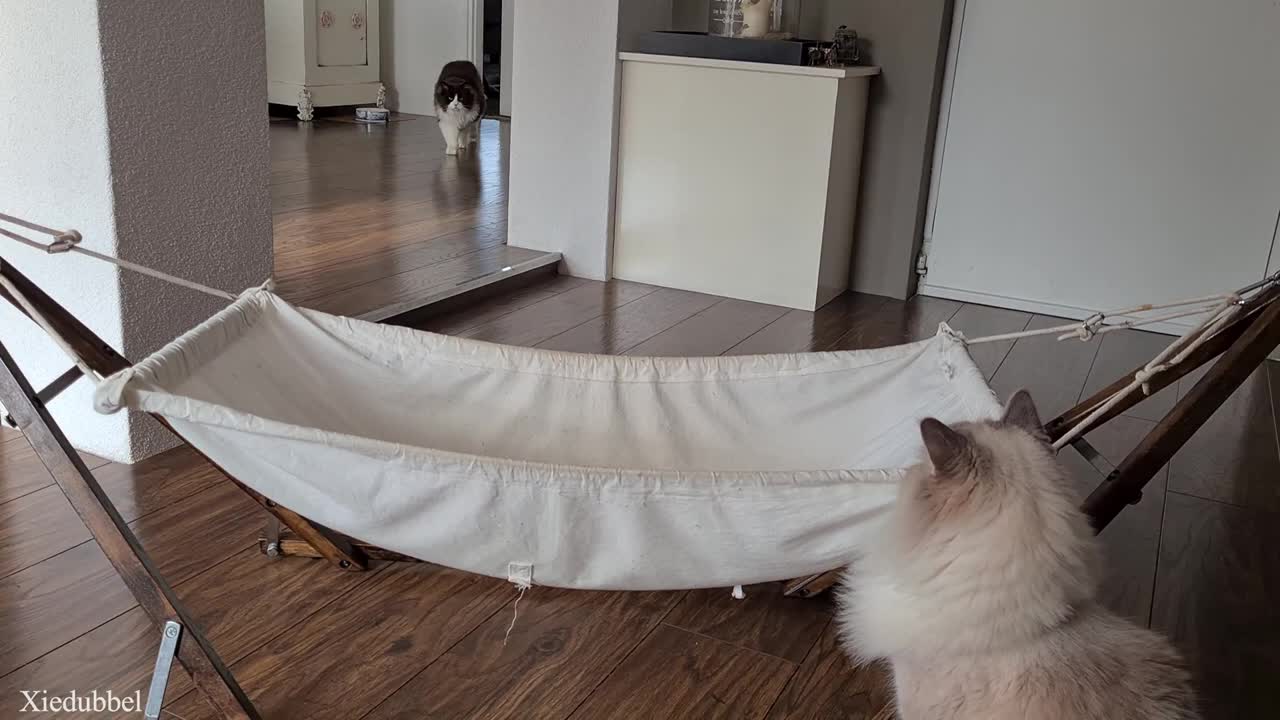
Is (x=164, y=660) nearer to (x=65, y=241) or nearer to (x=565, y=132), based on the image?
(x=65, y=241)

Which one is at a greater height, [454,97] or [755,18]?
[755,18]

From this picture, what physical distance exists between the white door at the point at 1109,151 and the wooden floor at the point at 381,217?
5.09 ft

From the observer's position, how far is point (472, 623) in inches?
65.9

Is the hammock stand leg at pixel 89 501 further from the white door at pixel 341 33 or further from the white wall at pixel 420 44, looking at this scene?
the white wall at pixel 420 44

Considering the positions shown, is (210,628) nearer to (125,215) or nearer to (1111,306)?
(125,215)

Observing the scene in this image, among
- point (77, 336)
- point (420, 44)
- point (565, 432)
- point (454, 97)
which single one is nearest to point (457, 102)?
point (454, 97)

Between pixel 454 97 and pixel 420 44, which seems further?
pixel 420 44

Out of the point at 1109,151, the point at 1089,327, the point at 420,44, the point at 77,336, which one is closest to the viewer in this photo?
the point at 77,336

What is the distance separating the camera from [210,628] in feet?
5.28

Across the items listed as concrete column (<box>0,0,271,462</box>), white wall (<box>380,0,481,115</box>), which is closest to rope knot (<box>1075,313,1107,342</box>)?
concrete column (<box>0,0,271,462</box>)

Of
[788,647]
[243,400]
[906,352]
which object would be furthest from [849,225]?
[243,400]

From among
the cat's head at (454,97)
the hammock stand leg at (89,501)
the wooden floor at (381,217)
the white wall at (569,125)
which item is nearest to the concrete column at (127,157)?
the wooden floor at (381,217)

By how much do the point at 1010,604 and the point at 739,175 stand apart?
250cm

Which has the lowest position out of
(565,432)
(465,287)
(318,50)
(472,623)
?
(472,623)
